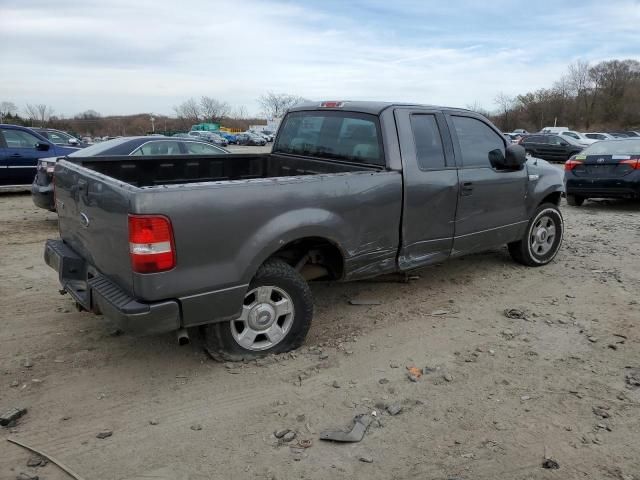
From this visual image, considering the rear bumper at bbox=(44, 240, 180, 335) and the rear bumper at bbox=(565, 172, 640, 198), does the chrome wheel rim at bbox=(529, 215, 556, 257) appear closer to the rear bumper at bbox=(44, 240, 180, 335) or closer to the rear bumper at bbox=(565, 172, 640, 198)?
the rear bumper at bbox=(44, 240, 180, 335)

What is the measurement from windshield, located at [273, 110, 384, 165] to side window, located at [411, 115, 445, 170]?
392mm

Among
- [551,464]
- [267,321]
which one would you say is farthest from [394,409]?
[267,321]

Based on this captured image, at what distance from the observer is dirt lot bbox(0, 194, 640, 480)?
2.74 meters

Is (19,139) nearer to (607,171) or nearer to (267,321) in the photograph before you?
(267,321)

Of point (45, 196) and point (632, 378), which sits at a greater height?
point (45, 196)

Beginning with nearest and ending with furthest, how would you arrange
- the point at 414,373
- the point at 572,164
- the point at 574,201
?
1. the point at 414,373
2. the point at 572,164
3. the point at 574,201

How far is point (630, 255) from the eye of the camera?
6.83 metres

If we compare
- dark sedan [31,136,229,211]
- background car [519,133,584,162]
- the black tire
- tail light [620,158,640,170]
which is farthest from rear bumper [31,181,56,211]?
background car [519,133,584,162]

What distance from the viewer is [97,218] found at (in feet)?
11.2

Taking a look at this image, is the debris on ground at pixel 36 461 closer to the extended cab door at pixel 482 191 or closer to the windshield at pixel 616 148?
the extended cab door at pixel 482 191

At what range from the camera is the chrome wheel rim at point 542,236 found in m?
6.12

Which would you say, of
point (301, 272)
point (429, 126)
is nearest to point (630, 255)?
point (429, 126)

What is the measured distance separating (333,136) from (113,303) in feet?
8.48

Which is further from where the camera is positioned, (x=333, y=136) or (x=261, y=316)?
(x=333, y=136)
